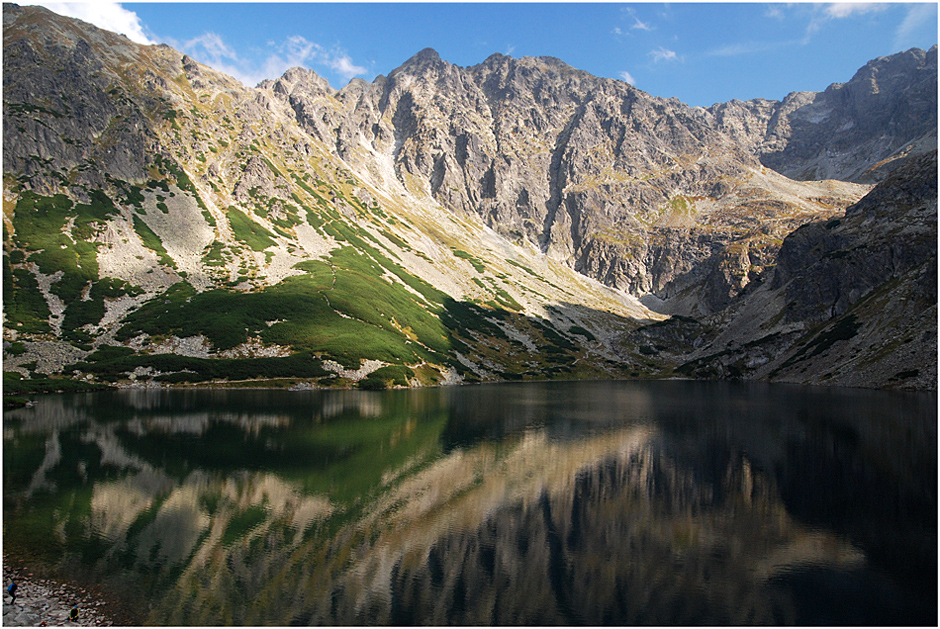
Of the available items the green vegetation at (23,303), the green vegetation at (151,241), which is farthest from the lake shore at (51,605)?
the green vegetation at (151,241)

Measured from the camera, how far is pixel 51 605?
18.0 meters

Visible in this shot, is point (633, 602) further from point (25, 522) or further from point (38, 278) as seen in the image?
point (38, 278)

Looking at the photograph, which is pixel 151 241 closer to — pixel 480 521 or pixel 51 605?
pixel 51 605

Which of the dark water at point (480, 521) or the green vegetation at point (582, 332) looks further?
the green vegetation at point (582, 332)

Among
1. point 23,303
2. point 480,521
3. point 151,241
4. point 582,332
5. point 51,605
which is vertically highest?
point 151,241

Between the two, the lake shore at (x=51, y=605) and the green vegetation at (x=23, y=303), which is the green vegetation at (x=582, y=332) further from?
the lake shore at (x=51, y=605)

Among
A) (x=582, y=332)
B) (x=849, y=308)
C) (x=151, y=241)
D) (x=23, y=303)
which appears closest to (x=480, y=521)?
(x=23, y=303)

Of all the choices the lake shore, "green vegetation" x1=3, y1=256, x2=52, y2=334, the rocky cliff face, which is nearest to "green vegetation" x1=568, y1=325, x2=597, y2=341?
the rocky cliff face

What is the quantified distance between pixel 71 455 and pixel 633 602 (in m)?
42.2

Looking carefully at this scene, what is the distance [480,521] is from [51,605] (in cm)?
1808

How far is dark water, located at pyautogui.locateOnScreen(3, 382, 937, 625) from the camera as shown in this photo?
62.0ft

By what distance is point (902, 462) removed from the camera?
3734 cm

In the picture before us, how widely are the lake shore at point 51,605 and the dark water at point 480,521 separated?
31.3 inches

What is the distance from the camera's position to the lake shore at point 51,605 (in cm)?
1706
